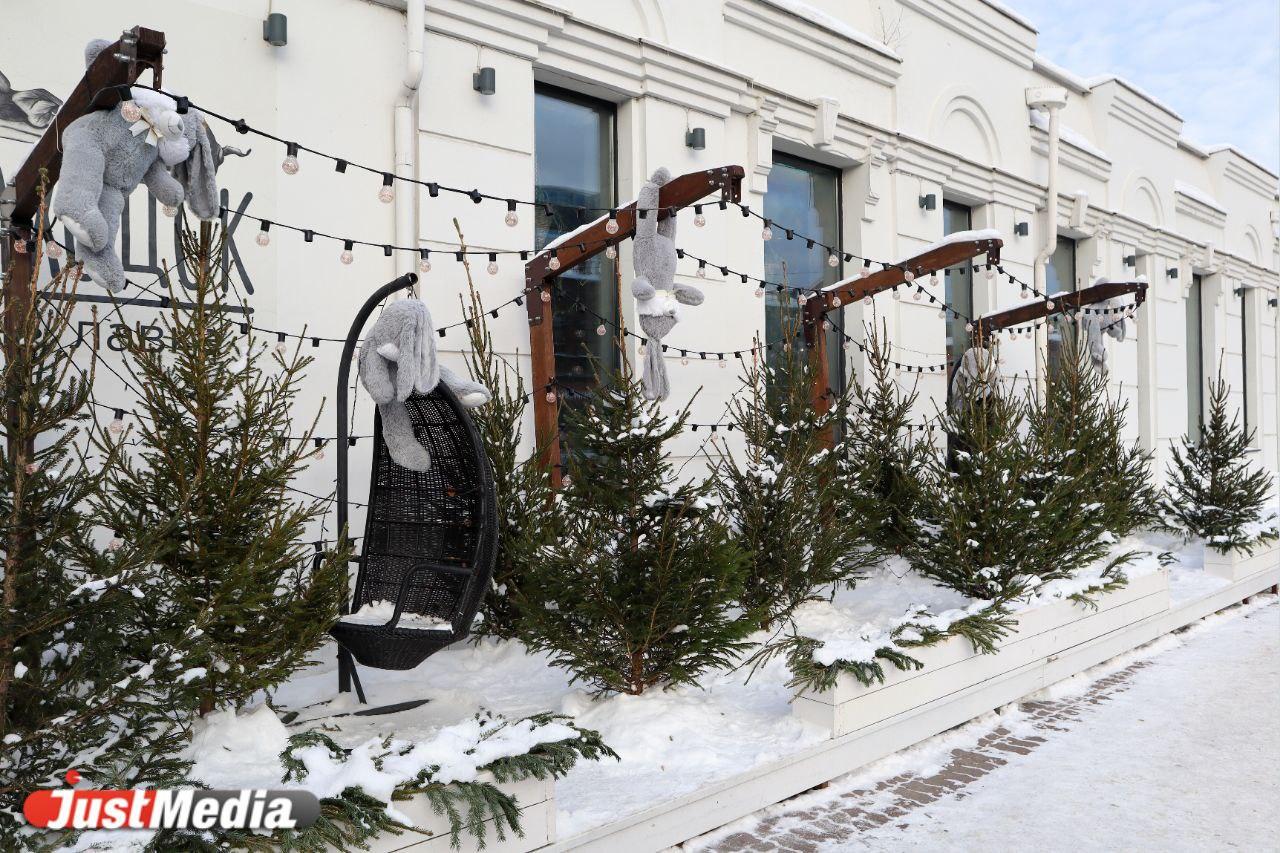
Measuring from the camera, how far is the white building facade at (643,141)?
5.64 meters

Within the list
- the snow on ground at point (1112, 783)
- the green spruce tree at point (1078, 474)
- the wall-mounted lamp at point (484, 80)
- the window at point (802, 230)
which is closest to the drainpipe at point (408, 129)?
the wall-mounted lamp at point (484, 80)

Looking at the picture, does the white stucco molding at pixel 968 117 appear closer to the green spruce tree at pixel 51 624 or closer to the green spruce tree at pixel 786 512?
the green spruce tree at pixel 786 512

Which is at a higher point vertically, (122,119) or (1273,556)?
(122,119)

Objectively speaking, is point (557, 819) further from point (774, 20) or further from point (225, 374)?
point (774, 20)

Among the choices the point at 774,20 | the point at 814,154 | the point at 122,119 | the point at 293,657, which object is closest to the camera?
the point at 122,119

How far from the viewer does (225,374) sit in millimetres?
4023

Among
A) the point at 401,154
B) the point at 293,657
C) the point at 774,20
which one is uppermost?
the point at 774,20

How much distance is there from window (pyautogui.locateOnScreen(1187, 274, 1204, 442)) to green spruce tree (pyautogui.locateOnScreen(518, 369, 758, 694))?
14.4 meters

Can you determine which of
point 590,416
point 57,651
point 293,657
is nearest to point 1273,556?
point 590,416

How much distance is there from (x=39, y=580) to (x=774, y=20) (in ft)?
25.5

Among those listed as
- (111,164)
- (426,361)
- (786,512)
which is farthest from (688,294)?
(111,164)

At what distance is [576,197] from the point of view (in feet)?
24.8

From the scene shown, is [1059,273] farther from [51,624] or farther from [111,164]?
[51,624]

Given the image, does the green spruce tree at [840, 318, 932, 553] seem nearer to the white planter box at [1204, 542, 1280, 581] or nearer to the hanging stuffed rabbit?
the hanging stuffed rabbit
